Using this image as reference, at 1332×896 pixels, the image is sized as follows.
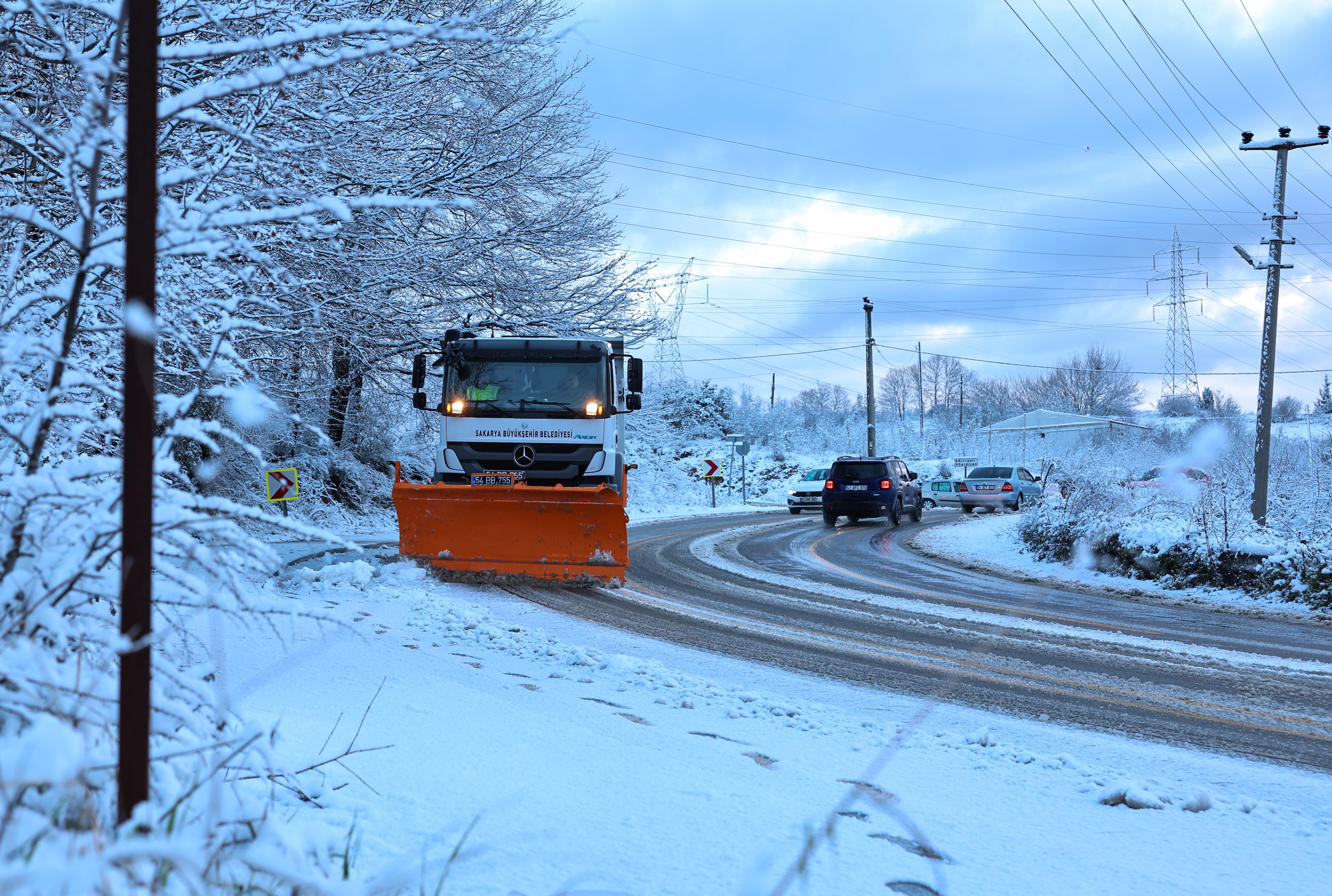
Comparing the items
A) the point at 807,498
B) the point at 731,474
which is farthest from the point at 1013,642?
the point at 731,474

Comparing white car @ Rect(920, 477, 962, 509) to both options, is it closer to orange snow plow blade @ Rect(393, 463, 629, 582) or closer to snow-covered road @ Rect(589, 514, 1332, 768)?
snow-covered road @ Rect(589, 514, 1332, 768)

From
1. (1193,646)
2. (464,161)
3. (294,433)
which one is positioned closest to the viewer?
(1193,646)

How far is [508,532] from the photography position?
35.7 ft

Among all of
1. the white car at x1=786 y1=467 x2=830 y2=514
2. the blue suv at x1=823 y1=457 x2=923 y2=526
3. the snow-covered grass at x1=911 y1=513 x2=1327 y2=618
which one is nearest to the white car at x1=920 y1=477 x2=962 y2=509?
the white car at x1=786 y1=467 x2=830 y2=514

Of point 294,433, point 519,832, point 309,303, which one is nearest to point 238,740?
point 519,832

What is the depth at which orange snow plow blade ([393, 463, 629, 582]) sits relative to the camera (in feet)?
35.2

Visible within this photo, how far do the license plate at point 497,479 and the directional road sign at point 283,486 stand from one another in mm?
2716

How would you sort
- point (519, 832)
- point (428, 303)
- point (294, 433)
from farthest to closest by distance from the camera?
1. point (294, 433)
2. point (428, 303)
3. point (519, 832)

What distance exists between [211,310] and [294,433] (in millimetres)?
15038

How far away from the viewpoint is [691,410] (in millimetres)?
60875

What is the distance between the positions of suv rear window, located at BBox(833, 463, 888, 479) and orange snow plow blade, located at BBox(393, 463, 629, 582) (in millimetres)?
13998

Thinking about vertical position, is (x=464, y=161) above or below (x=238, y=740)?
above

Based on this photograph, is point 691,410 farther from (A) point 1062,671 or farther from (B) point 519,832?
(B) point 519,832

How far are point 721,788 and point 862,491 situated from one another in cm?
2095
